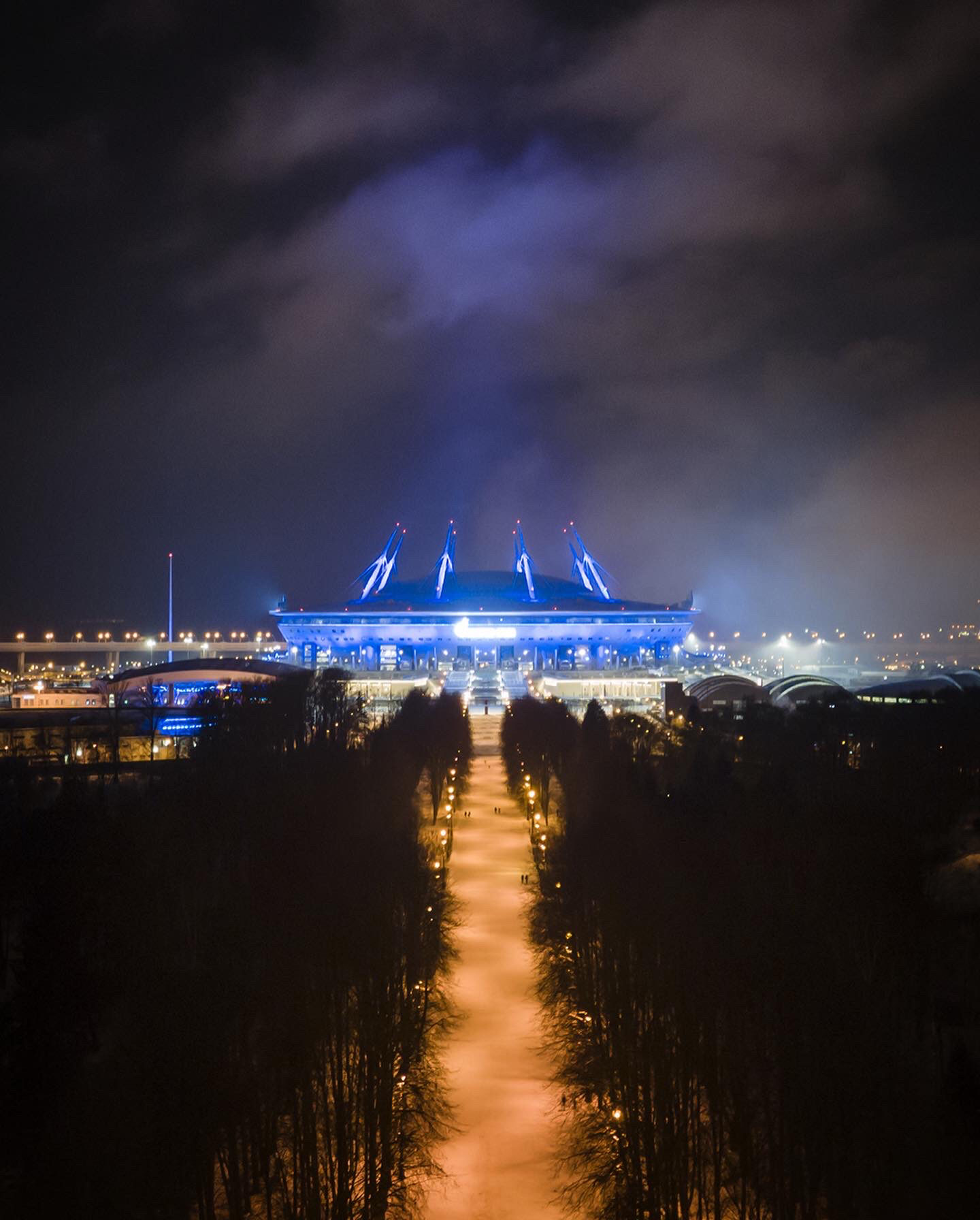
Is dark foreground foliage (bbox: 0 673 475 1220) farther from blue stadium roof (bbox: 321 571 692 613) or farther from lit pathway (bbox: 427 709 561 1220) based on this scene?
blue stadium roof (bbox: 321 571 692 613)

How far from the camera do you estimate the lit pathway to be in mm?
7684

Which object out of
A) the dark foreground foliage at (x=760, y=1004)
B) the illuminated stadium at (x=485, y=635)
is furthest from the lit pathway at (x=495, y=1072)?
the illuminated stadium at (x=485, y=635)

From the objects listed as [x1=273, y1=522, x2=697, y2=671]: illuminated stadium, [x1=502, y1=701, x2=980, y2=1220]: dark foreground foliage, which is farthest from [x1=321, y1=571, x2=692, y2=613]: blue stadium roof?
[x1=502, y1=701, x2=980, y2=1220]: dark foreground foliage

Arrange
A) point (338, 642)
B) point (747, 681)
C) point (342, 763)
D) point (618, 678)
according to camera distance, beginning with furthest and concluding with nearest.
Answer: point (338, 642)
point (618, 678)
point (747, 681)
point (342, 763)

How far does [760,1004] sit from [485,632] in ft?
177

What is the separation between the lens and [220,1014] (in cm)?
744

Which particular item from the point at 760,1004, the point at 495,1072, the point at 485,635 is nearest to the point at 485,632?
the point at 485,635

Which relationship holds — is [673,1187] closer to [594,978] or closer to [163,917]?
[594,978]

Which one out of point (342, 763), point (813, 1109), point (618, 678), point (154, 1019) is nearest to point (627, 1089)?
point (813, 1109)

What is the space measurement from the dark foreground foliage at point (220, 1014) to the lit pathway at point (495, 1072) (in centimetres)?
27

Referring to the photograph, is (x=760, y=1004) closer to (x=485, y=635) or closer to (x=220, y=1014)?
(x=220, y=1014)

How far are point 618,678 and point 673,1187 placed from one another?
3812 centimetres

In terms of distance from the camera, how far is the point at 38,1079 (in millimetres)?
8195

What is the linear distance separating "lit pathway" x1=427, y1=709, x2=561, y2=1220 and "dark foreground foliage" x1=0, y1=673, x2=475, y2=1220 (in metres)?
0.27
